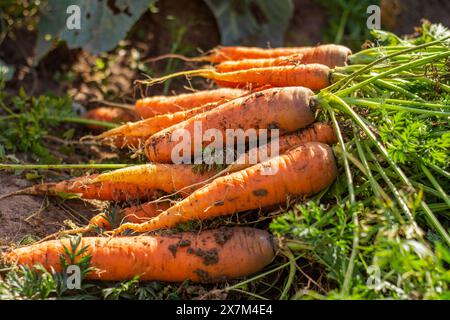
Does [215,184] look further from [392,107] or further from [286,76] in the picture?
[392,107]

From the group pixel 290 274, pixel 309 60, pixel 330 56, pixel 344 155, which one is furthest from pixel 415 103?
pixel 290 274

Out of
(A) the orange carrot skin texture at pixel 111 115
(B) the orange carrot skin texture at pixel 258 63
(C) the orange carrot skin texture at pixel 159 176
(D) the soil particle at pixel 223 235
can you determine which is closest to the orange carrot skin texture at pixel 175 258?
(D) the soil particle at pixel 223 235

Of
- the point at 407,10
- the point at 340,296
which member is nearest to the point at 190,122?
the point at 340,296

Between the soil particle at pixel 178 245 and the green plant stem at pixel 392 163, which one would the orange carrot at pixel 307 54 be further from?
the soil particle at pixel 178 245

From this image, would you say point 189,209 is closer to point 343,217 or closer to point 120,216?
point 120,216

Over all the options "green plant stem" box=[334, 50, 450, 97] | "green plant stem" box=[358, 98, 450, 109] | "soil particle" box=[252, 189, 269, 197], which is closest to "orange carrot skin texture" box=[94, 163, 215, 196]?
"soil particle" box=[252, 189, 269, 197]
